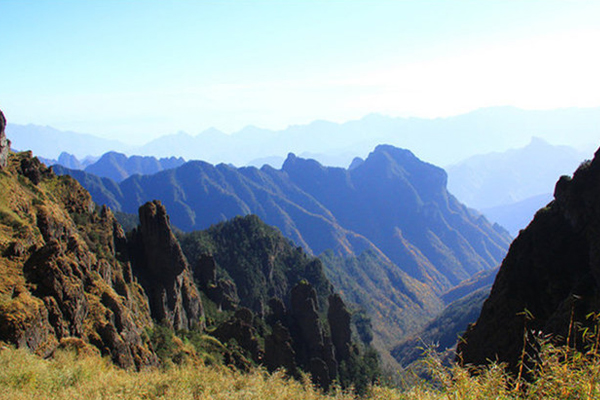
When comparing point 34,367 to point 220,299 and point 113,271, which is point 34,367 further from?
point 220,299

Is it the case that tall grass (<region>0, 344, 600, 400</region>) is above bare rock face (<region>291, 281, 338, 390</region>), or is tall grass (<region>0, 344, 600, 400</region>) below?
above

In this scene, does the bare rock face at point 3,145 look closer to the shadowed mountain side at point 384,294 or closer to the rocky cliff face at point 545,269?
the rocky cliff face at point 545,269

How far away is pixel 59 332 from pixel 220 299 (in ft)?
130

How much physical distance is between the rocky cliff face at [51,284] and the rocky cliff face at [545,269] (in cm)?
1766

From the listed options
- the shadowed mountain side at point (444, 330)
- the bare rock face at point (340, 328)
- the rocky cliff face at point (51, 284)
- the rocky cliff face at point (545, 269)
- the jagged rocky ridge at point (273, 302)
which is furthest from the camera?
the shadowed mountain side at point (444, 330)

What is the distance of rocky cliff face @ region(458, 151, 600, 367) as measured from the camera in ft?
58.5

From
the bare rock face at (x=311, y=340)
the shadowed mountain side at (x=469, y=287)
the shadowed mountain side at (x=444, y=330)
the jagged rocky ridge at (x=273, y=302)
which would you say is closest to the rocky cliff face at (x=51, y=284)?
the jagged rocky ridge at (x=273, y=302)

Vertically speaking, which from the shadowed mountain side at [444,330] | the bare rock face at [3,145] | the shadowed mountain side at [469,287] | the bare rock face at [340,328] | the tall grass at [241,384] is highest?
the bare rock face at [3,145]

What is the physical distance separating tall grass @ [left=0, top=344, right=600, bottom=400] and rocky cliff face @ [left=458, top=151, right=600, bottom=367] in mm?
4948

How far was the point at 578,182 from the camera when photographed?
19812mm

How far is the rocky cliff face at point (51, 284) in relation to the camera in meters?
19.2

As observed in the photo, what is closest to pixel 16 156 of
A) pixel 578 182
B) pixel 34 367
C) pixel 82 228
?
pixel 82 228

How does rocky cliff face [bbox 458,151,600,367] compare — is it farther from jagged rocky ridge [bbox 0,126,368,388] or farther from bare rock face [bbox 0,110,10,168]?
bare rock face [bbox 0,110,10,168]

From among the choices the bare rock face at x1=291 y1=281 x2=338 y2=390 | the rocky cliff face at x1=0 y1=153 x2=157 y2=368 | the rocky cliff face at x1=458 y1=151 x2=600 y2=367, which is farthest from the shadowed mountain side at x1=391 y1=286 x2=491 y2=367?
the rocky cliff face at x1=458 y1=151 x2=600 y2=367
